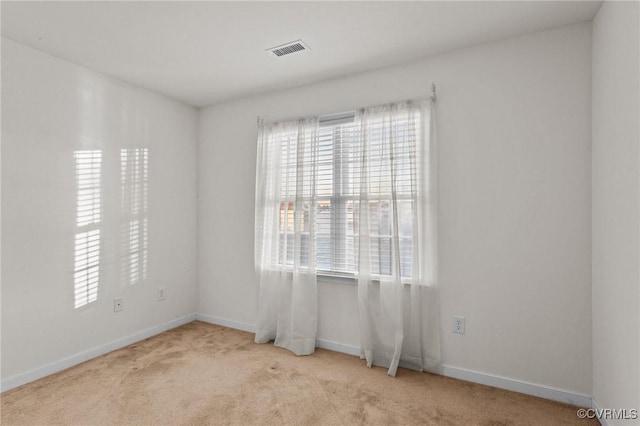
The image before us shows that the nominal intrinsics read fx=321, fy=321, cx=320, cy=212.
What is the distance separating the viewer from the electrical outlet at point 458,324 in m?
2.50

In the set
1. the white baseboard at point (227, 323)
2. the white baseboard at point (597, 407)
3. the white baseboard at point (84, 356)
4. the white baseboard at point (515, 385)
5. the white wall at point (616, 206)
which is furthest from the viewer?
the white baseboard at point (227, 323)

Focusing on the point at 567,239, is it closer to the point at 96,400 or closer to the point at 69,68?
the point at 96,400

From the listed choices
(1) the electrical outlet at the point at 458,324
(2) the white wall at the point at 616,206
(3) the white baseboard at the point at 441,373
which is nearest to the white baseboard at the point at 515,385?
(3) the white baseboard at the point at 441,373

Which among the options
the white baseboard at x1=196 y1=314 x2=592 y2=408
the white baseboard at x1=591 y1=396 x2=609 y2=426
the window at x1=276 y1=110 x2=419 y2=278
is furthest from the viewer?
the window at x1=276 y1=110 x2=419 y2=278

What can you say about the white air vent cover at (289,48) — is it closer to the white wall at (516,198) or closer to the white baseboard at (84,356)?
the white wall at (516,198)

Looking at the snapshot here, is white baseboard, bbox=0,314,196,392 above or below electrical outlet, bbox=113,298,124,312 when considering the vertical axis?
below

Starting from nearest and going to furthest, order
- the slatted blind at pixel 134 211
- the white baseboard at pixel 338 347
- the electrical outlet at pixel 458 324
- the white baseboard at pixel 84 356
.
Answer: the white baseboard at pixel 84 356
the electrical outlet at pixel 458 324
the white baseboard at pixel 338 347
the slatted blind at pixel 134 211

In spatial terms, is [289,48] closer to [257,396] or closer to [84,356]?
[257,396]

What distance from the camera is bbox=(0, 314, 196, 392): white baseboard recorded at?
7.78ft

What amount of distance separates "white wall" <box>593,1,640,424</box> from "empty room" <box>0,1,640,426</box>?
0.02 m

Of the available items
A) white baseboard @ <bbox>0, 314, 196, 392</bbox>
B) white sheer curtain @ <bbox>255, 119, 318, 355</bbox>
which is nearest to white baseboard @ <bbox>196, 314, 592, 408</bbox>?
white sheer curtain @ <bbox>255, 119, 318, 355</bbox>

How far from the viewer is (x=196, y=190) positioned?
12.9ft

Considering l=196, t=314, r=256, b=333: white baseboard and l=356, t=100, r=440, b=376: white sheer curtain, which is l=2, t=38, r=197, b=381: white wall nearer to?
l=196, t=314, r=256, b=333: white baseboard

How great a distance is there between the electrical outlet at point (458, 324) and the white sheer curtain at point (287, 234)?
1.22 metres
